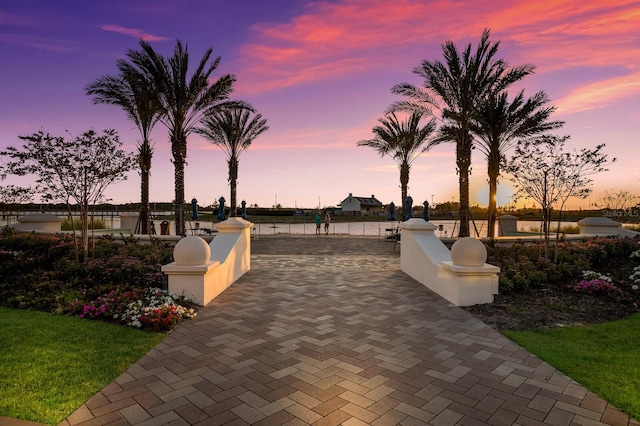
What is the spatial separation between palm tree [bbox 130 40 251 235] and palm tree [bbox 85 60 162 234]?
0.52m

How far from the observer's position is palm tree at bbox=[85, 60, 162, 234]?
16781 mm

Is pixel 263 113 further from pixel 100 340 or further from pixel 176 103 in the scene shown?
pixel 100 340

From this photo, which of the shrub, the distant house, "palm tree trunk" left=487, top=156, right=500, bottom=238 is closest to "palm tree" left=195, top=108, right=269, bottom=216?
the shrub

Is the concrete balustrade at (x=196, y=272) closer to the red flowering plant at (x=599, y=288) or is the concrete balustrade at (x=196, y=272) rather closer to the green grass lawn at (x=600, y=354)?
the green grass lawn at (x=600, y=354)

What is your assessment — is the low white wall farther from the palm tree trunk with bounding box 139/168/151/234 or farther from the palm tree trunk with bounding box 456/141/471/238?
the palm tree trunk with bounding box 139/168/151/234

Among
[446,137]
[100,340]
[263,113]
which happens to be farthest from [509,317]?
[263,113]

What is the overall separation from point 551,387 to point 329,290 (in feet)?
16.5

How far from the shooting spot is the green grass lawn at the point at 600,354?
366 centimetres

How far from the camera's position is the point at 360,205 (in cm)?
10238

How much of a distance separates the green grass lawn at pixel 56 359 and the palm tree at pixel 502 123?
668 inches

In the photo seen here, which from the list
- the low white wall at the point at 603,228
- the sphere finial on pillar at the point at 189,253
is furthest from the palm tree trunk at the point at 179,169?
the low white wall at the point at 603,228

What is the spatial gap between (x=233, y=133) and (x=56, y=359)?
25840 millimetres

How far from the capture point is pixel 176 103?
17.9 metres

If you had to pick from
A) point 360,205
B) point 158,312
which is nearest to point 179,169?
point 158,312
